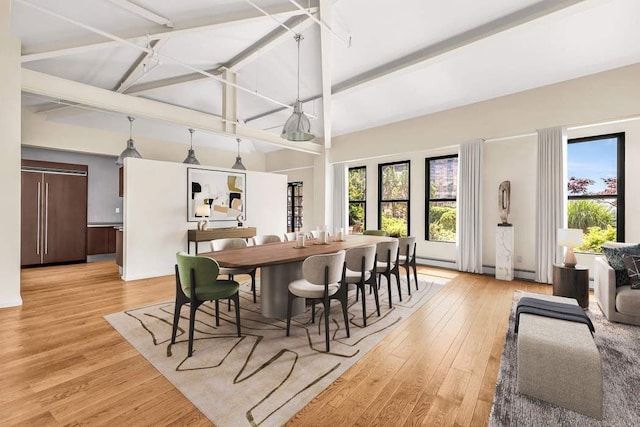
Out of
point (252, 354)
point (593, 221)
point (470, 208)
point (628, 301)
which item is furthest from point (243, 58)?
point (593, 221)

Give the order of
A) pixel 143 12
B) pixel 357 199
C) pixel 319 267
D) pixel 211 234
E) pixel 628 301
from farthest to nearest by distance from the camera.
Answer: pixel 357 199
pixel 211 234
pixel 143 12
pixel 628 301
pixel 319 267

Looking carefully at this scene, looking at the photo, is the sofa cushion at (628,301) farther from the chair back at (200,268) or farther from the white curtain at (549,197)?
the chair back at (200,268)

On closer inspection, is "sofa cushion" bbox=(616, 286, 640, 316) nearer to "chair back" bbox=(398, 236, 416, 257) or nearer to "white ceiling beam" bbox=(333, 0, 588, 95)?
"chair back" bbox=(398, 236, 416, 257)

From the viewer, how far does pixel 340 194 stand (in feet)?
25.5

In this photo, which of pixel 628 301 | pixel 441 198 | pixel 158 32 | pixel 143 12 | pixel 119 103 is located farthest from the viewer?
pixel 441 198

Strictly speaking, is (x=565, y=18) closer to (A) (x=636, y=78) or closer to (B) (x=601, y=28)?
(B) (x=601, y=28)

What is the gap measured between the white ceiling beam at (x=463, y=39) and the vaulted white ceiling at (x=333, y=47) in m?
0.02

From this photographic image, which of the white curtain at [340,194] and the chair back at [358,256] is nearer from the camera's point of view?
the chair back at [358,256]

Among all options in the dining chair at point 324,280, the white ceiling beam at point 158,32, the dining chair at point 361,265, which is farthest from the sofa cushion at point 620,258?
the white ceiling beam at point 158,32

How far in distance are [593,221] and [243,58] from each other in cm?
645

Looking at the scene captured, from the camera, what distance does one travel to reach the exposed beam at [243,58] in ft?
14.0

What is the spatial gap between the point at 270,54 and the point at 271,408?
5.21m

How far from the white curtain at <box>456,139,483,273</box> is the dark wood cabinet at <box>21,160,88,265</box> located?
854cm

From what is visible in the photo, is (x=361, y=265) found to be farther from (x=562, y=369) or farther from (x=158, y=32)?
(x=158, y=32)
